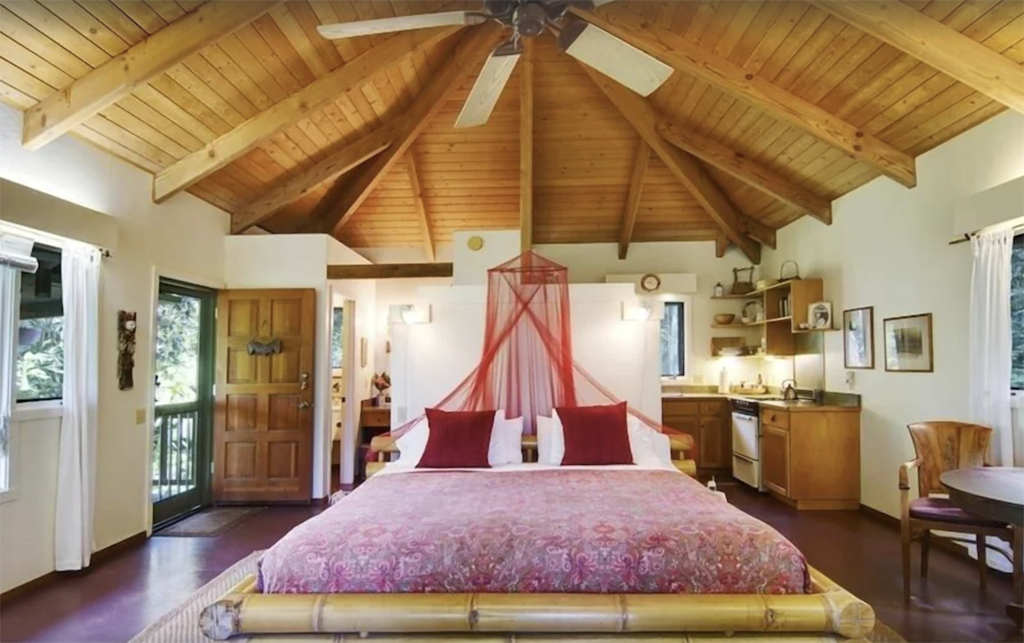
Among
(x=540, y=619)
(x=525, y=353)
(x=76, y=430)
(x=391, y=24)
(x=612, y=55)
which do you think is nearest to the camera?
(x=540, y=619)

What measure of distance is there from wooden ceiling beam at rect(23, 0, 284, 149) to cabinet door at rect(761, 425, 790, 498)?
502cm

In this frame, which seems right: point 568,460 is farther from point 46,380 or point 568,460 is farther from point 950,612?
point 46,380

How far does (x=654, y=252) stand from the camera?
6949mm

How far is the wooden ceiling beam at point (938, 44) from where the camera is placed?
2939mm

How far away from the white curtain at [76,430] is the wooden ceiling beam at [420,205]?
3.09 metres

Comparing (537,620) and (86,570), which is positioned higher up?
(537,620)

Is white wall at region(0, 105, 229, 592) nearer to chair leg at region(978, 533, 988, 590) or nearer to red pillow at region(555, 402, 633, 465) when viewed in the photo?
red pillow at region(555, 402, 633, 465)

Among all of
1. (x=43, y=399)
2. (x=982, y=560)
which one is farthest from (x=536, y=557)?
(x=43, y=399)

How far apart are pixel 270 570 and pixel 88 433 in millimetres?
2114

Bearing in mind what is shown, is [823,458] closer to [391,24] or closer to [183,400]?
[391,24]

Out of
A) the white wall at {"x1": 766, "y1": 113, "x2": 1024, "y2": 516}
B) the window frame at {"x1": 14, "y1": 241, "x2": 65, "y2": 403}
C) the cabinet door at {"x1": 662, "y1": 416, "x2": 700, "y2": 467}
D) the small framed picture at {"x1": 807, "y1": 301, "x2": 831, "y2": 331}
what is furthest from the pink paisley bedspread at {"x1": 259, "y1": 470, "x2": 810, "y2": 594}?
the cabinet door at {"x1": 662, "y1": 416, "x2": 700, "y2": 467}

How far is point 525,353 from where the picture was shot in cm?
433

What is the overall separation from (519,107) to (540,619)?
15.1ft

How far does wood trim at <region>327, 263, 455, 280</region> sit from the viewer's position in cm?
535
